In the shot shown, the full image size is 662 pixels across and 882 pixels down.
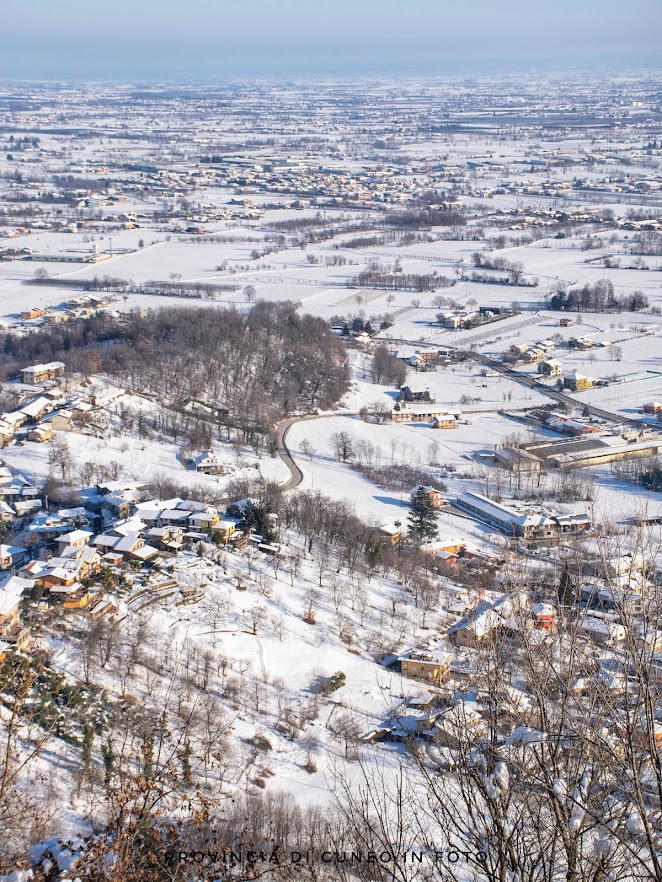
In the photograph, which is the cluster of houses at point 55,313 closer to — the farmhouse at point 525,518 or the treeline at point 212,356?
the treeline at point 212,356

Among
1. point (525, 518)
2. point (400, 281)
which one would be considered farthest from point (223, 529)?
point (400, 281)

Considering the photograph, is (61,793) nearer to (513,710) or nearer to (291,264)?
(513,710)

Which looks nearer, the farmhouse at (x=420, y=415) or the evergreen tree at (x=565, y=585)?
the evergreen tree at (x=565, y=585)

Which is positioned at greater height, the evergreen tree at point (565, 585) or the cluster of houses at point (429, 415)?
the evergreen tree at point (565, 585)

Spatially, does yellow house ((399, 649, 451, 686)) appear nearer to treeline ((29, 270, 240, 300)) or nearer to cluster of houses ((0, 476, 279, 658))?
cluster of houses ((0, 476, 279, 658))

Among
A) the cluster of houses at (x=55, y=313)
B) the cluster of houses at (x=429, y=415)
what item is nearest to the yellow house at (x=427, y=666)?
the cluster of houses at (x=429, y=415)

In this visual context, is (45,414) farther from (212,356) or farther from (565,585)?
(565,585)
